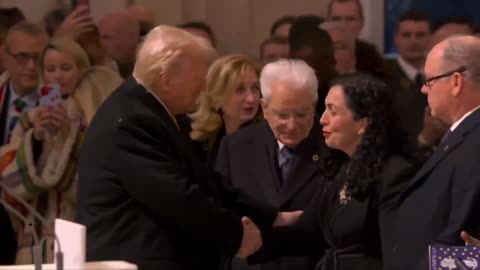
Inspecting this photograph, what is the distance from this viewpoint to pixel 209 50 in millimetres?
4496

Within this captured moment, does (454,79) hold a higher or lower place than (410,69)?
higher

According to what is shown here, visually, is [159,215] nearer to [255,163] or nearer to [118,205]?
[118,205]

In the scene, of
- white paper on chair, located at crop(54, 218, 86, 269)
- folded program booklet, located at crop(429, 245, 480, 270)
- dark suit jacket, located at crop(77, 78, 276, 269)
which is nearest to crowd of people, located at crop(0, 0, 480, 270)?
dark suit jacket, located at crop(77, 78, 276, 269)

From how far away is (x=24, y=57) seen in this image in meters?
6.47

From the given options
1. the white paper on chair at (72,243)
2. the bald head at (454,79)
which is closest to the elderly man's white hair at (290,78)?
the bald head at (454,79)

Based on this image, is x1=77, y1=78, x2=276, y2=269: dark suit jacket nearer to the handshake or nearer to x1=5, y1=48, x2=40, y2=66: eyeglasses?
the handshake

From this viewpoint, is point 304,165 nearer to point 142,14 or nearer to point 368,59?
point 368,59

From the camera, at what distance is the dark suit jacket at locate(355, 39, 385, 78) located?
6688mm

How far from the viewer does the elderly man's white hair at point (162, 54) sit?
436 cm

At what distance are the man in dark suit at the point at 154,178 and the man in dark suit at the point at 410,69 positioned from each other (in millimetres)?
2064

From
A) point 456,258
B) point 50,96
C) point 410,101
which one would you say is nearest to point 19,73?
point 50,96

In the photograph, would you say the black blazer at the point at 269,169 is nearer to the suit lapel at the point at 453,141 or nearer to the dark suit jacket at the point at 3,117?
the suit lapel at the point at 453,141

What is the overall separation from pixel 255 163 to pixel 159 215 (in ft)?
4.76

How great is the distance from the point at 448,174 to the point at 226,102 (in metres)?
1.89
